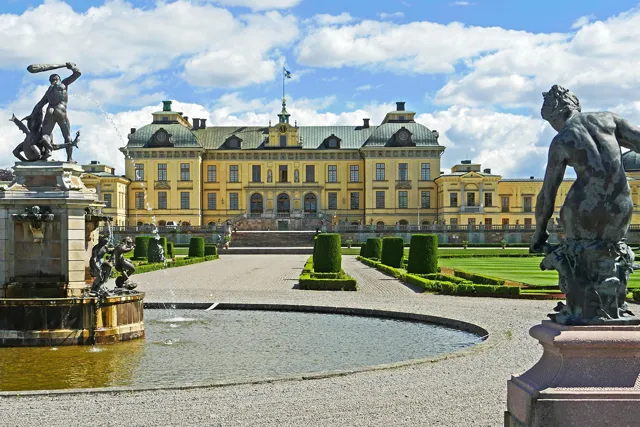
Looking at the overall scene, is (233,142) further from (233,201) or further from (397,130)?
(397,130)

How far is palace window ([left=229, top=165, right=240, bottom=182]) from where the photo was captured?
2327 inches

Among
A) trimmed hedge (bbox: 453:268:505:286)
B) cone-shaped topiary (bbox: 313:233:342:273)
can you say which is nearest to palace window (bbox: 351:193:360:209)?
trimmed hedge (bbox: 453:268:505:286)

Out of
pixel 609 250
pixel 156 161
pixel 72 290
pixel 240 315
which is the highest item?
pixel 156 161

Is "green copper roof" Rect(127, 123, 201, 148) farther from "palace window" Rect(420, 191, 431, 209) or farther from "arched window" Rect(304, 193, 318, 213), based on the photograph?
"palace window" Rect(420, 191, 431, 209)

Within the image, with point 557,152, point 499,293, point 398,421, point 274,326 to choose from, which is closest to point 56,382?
point 398,421

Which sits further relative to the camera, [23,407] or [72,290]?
[72,290]

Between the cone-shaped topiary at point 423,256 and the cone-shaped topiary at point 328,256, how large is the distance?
2.22 metres

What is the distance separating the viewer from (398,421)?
540 centimetres

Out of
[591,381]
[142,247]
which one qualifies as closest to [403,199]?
[142,247]

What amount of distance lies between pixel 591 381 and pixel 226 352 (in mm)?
5955

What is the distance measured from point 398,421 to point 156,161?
54.8 m

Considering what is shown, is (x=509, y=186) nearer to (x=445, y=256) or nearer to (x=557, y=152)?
(x=445, y=256)

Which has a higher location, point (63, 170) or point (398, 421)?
point (63, 170)

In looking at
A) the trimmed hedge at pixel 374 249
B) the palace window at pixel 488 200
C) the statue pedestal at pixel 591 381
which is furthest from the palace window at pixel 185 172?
the statue pedestal at pixel 591 381
